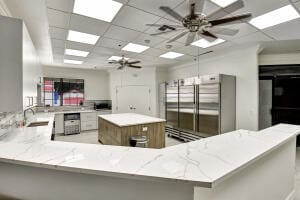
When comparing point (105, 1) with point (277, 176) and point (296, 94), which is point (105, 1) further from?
point (296, 94)

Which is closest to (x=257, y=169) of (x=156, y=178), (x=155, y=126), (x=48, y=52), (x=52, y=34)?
(x=156, y=178)

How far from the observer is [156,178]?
0.79 m

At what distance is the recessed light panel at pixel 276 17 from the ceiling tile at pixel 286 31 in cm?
16

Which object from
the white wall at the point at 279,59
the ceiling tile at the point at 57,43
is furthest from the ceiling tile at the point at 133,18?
the white wall at the point at 279,59

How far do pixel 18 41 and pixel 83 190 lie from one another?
1.56 m

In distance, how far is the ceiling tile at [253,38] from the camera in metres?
3.20

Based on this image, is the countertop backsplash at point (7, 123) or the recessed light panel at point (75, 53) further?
the recessed light panel at point (75, 53)

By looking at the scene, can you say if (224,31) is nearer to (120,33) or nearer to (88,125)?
(120,33)

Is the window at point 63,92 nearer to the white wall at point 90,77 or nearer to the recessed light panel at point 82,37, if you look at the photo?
the white wall at point 90,77

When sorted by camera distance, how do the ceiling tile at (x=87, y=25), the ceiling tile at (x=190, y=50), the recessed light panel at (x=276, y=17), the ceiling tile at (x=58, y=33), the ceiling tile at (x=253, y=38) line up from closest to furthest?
1. the recessed light panel at (x=276, y=17)
2. the ceiling tile at (x=87, y=25)
3. the ceiling tile at (x=58, y=33)
4. the ceiling tile at (x=253, y=38)
5. the ceiling tile at (x=190, y=50)

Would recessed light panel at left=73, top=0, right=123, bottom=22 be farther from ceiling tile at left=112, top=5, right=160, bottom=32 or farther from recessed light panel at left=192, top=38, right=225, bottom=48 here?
recessed light panel at left=192, top=38, right=225, bottom=48

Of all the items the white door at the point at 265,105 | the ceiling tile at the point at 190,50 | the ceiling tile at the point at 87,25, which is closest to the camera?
the ceiling tile at the point at 87,25

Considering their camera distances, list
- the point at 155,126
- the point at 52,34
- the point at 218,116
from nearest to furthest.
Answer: the point at 52,34 < the point at 155,126 < the point at 218,116

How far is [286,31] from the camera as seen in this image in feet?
9.73
